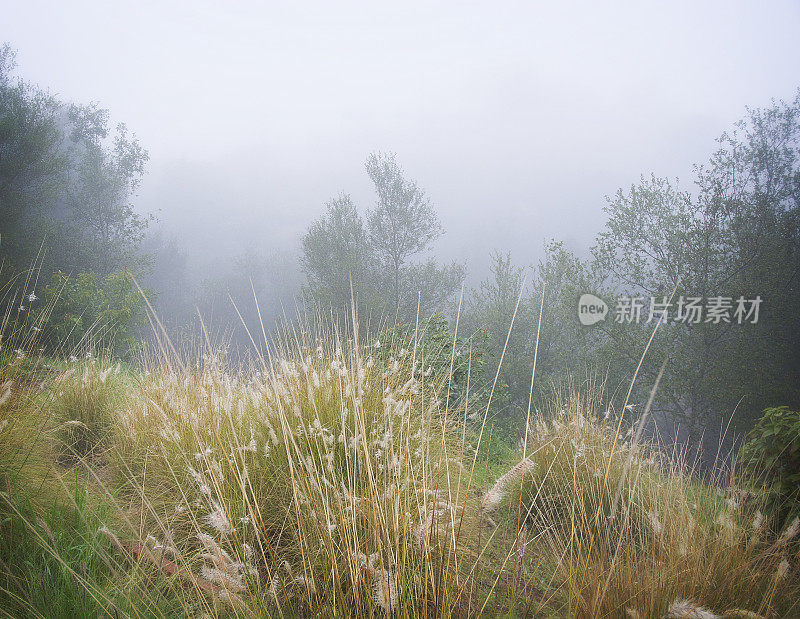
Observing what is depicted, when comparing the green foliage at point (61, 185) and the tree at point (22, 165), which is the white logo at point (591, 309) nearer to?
the green foliage at point (61, 185)

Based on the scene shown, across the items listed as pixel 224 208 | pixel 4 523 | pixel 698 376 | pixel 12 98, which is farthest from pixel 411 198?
pixel 224 208

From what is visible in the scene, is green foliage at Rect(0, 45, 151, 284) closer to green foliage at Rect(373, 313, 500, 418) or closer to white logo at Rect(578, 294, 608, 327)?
green foliage at Rect(373, 313, 500, 418)

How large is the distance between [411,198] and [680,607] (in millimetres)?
21967

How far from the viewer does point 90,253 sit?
19.5 metres

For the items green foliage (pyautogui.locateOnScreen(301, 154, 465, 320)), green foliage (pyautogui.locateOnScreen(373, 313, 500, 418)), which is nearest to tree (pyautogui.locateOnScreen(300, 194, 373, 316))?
green foliage (pyautogui.locateOnScreen(301, 154, 465, 320))

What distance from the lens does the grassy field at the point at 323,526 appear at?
4.33ft

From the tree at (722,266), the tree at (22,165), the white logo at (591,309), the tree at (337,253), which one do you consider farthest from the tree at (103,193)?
the tree at (722,266)

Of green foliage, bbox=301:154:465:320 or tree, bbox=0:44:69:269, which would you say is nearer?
tree, bbox=0:44:69:269

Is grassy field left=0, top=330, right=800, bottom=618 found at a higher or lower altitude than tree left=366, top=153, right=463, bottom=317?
lower

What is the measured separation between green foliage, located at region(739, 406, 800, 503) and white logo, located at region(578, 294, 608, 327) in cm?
1227

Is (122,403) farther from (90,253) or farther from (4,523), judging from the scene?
(90,253)

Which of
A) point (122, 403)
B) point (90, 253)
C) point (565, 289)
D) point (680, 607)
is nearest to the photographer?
point (680, 607)

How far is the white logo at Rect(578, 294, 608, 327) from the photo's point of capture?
14047mm

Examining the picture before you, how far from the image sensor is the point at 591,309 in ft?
46.8
